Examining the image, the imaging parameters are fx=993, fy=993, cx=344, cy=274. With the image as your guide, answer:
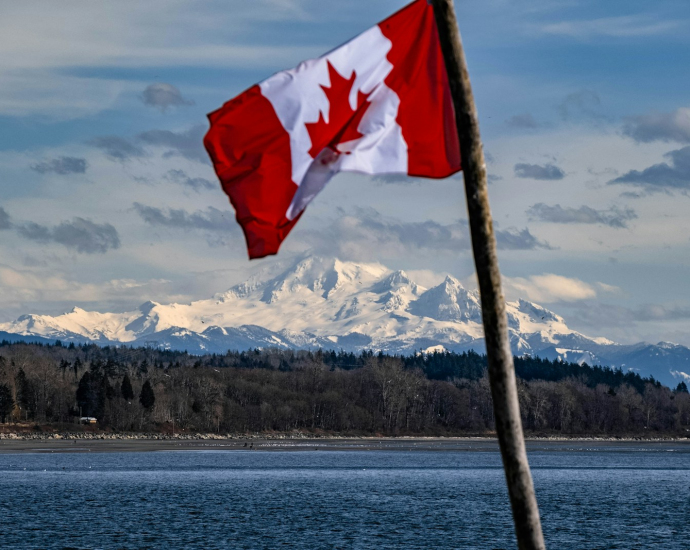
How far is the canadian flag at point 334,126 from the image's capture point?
610 inches

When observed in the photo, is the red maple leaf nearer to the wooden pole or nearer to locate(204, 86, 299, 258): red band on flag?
locate(204, 86, 299, 258): red band on flag

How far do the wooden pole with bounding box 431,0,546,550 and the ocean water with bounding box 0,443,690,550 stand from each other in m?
43.8

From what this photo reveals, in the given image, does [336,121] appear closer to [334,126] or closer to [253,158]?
[334,126]

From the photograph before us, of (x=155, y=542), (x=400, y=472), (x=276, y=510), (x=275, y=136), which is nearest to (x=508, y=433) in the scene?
(x=275, y=136)

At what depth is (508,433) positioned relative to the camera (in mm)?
13055

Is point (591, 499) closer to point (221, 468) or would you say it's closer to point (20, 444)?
point (221, 468)

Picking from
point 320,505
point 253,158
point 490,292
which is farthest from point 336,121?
point 320,505

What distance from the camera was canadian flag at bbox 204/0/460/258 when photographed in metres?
15.5

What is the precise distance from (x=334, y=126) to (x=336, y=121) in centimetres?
11

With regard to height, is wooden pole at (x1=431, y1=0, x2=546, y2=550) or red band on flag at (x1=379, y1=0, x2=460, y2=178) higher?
red band on flag at (x1=379, y1=0, x2=460, y2=178)

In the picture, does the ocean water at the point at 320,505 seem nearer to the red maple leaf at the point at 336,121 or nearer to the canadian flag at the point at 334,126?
the canadian flag at the point at 334,126

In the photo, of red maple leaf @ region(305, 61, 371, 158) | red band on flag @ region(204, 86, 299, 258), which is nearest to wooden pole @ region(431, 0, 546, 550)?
red maple leaf @ region(305, 61, 371, 158)

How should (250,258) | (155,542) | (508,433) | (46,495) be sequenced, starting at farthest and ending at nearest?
1. (46,495)
2. (155,542)
3. (250,258)
4. (508,433)

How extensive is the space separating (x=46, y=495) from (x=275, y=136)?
78.9 metres
